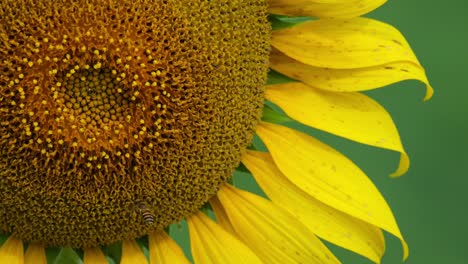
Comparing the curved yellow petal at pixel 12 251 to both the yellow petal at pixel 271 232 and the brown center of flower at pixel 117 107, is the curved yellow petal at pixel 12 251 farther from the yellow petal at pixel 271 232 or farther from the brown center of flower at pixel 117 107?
the yellow petal at pixel 271 232

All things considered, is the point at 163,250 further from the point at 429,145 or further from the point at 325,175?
the point at 429,145

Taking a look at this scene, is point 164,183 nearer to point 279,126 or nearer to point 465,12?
point 279,126

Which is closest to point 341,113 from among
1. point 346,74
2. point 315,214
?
point 346,74

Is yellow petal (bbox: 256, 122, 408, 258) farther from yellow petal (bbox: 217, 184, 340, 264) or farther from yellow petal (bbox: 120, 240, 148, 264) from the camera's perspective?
yellow petal (bbox: 120, 240, 148, 264)

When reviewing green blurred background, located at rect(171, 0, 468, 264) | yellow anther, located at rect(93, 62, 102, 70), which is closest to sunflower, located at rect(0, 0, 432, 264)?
yellow anther, located at rect(93, 62, 102, 70)

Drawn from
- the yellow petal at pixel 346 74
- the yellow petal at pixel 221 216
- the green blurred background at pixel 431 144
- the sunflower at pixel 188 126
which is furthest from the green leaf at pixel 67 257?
the green blurred background at pixel 431 144

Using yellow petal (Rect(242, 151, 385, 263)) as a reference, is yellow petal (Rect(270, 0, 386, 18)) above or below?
above
